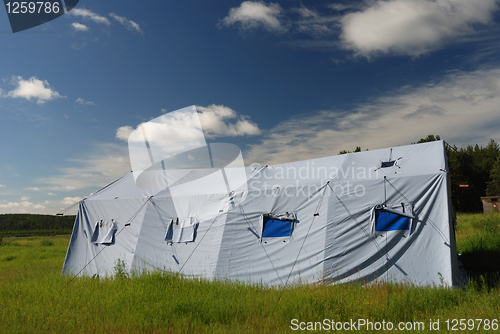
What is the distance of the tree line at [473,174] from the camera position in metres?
32.0

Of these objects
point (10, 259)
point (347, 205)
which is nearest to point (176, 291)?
point (347, 205)

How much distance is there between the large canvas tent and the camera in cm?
666

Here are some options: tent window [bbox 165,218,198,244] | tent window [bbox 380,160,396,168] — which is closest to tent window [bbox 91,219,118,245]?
tent window [bbox 165,218,198,244]

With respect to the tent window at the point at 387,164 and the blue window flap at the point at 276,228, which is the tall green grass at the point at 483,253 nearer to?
the tent window at the point at 387,164

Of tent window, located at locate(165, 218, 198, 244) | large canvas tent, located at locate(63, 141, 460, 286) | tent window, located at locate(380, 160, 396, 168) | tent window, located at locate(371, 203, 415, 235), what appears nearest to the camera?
large canvas tent, located at locate(63, 141, 460, 286)

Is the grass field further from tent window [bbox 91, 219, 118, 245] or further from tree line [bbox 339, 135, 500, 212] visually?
tree line [bbox 339, 135, 500, 212]

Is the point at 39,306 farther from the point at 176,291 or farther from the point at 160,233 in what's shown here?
the point at 160,233

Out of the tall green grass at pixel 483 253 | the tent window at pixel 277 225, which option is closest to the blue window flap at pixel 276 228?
the tent window at pixel 277 225

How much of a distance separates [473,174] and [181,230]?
127ft

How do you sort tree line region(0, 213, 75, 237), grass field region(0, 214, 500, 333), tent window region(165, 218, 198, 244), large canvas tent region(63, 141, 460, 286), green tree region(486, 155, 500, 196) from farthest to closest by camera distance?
1. tree line region(0, 213, 75, 237)
2. green tree region(486, 155, 500, 196)
3. tent window region(165, 218, 198, 244)
4. large canvas tent region(63, 141, 460, 286)
5. grass field region(0, 214, 500, 333)

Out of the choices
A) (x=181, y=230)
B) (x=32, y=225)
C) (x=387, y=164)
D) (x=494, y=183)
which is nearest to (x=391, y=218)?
(x=387, y=164)

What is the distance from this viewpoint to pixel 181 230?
9.00 meters

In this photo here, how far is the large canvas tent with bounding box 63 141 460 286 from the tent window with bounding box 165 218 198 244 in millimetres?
30

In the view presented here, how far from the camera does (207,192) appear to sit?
9391 millimetres
